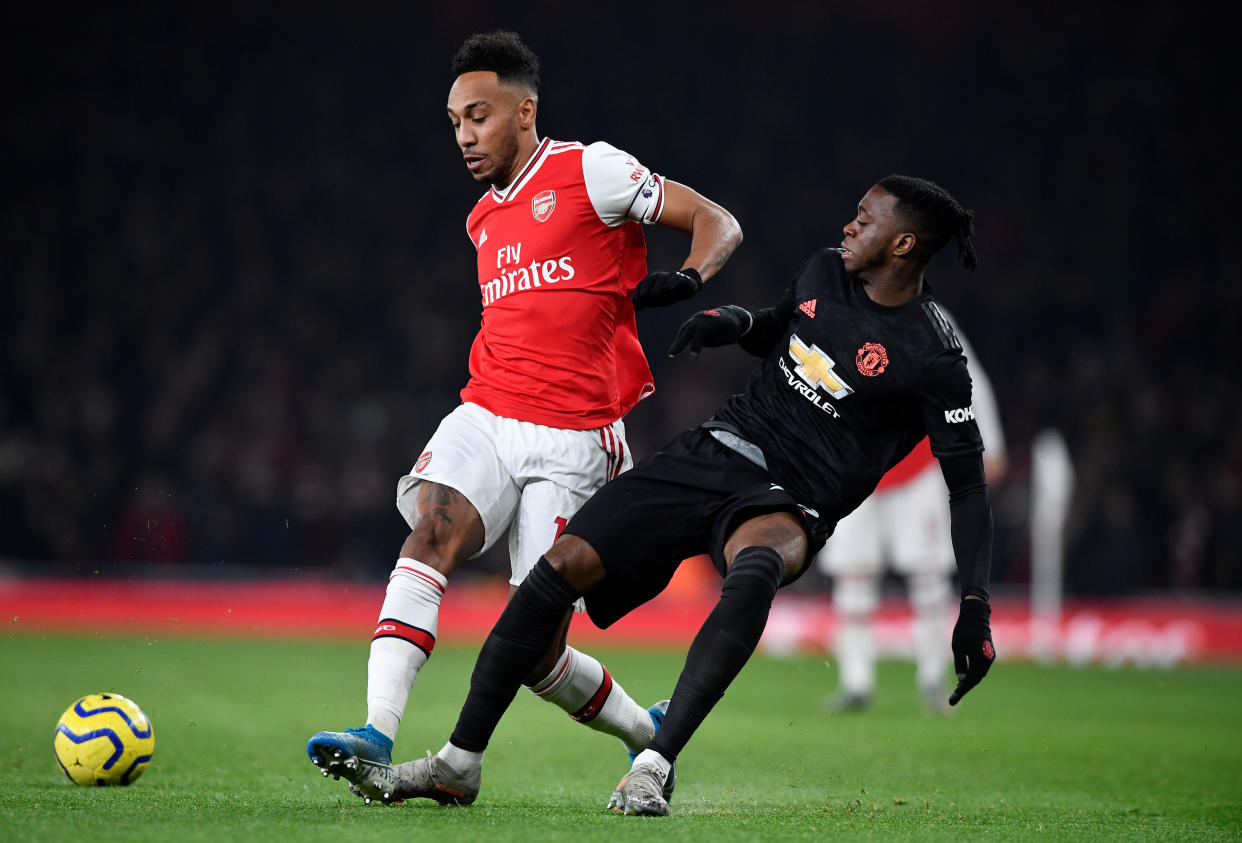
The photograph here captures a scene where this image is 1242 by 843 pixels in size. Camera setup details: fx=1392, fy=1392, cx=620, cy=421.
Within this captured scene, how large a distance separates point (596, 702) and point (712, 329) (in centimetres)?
139

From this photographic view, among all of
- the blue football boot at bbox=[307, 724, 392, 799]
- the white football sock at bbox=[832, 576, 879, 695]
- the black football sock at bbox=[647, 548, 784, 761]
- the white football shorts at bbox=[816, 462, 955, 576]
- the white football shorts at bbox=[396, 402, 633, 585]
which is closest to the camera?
the blue football boot at bbox=[307, 724, 392, 799]

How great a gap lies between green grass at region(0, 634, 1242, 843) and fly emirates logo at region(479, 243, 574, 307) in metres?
Answer: 1.69

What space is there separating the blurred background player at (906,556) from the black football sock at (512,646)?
4.74 meters

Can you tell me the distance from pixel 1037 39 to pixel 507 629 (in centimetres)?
1966

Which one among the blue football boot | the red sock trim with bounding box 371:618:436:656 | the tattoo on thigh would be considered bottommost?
the blue football boot

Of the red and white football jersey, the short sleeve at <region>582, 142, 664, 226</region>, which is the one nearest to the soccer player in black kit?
the red and white football jersey

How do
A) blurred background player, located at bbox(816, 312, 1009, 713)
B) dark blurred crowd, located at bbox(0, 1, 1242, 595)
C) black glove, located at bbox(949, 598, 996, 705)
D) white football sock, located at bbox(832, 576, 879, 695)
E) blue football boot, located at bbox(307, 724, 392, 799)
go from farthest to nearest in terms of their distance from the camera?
dark blurred crowd, located at bbox(0, 1, 1242, 595) → blurred background player, located at bbox(816, 312, 1009, 713) → white football sock, located at bbox(832, 576, 879, 695) → black glove, located at bbox(949, 598, 996, 705) → blue football boot, located at bbox(307, 724, 392, 799)

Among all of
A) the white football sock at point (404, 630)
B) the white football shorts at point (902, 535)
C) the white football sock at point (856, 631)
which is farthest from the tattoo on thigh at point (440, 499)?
the white football shorts at point (902, 535)

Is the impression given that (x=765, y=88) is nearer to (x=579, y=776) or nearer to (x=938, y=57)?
(x=938, y=57)

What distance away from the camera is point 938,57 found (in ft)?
70.3

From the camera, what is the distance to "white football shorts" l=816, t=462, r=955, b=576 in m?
8.88

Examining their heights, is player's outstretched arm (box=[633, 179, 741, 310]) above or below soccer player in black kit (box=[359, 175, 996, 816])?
above

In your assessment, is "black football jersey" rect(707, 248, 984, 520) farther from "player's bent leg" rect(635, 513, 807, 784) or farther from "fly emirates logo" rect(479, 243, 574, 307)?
"fly emirates logo" rect(479, 243, 574, 307)

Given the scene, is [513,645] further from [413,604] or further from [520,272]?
[520,272]
